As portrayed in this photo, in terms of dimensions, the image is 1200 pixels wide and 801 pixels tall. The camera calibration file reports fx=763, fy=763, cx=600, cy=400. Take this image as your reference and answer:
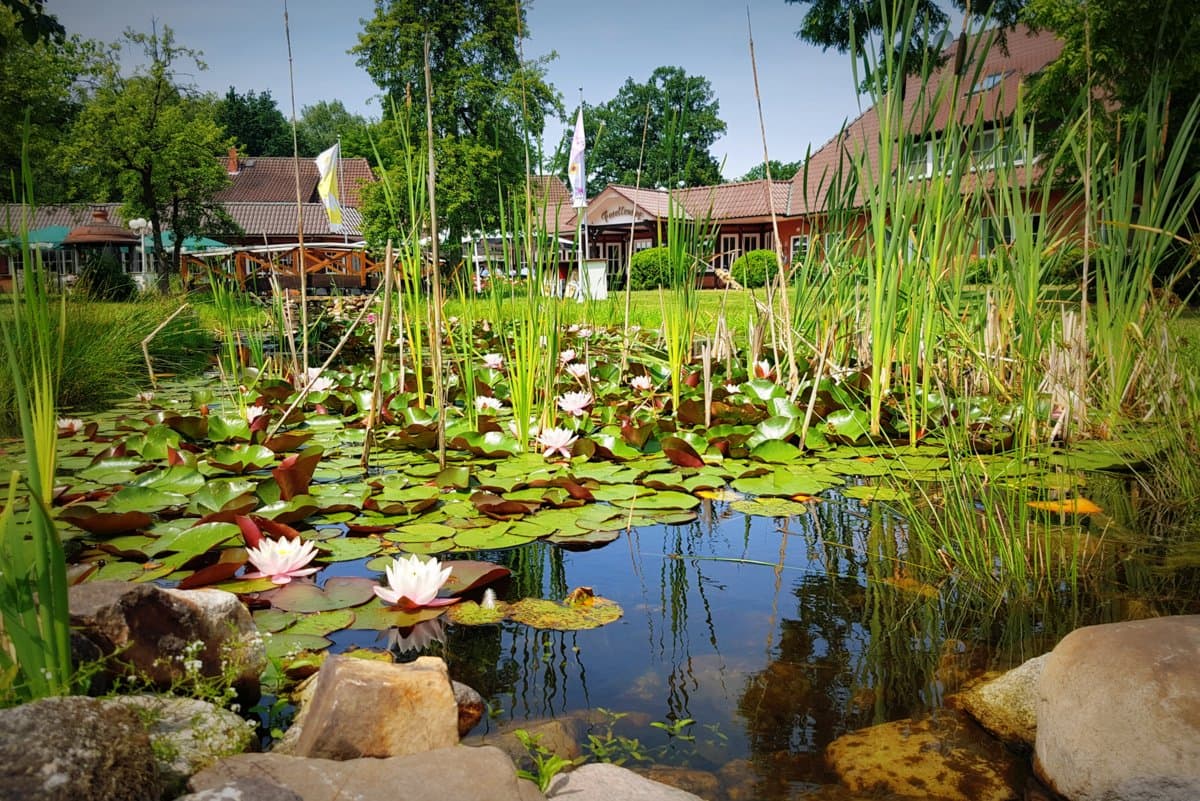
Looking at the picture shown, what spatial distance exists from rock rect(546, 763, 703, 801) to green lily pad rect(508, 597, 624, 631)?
474mm

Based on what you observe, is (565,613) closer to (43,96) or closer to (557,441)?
(557,441)

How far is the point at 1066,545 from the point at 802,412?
117 cm

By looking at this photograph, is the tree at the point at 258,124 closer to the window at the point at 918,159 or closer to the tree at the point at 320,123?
the tree at the point at 320,123

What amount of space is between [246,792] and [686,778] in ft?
1.75

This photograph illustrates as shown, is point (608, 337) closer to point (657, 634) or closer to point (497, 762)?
point (657, 634)

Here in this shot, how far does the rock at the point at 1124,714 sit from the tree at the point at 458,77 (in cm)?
2068

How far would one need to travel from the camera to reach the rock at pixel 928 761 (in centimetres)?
99

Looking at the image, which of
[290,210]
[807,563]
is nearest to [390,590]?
[807,563]

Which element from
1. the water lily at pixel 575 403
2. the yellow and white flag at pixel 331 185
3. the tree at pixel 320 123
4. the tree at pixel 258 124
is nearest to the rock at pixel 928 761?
the water lily at pixel 575 403

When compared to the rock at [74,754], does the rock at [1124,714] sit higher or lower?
lower

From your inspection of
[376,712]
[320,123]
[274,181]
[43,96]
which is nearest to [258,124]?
[320,123]

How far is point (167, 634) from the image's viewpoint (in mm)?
1122

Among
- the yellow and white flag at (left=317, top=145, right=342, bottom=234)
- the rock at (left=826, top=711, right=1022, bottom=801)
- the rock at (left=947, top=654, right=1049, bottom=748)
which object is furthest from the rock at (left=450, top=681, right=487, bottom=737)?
the yellow and white flag at (left=317, top=145, right=342, bottom=234)

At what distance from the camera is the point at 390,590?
4.68 ft
